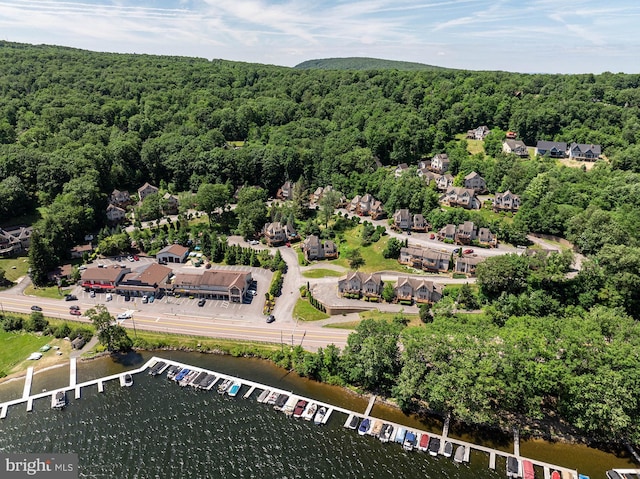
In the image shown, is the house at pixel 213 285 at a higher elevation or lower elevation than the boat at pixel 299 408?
higher

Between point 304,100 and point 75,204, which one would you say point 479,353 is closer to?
point 75,204

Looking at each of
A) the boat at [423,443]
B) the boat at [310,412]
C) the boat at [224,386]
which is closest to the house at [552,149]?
the boat at [423,443]

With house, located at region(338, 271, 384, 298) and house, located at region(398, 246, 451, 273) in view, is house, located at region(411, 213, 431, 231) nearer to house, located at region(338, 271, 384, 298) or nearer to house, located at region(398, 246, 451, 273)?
house, located at region(398, 246, 451, 273)

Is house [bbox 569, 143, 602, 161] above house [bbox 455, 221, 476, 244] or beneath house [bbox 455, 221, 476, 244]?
above

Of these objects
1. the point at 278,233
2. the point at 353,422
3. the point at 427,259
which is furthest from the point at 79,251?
the point at 427,259

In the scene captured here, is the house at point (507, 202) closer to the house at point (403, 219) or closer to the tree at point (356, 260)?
the house at point (403, 219)

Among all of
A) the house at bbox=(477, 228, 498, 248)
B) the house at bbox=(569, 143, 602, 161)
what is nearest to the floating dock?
the house at bbox=(477, 228, 498, 248)
